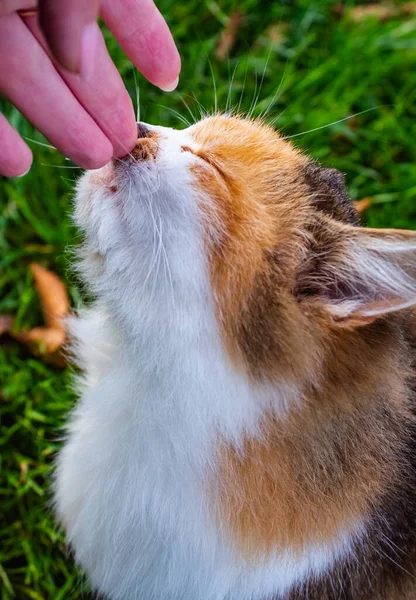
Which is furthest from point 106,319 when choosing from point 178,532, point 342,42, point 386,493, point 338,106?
point 342,42

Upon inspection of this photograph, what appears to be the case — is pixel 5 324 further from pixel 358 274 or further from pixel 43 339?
pixel 358 274

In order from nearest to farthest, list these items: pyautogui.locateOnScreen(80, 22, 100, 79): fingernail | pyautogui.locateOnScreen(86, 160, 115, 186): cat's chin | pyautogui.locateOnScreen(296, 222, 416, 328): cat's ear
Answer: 1. pyautogui.locateOnScreen(80, 22, 100, 79): fingernail
2. pyautogui.locateOnScreen(296, 222, 416, 328): cat's ear
3. pyautogui.locateOnScreen(86, 160, 115, 186): cat's chin

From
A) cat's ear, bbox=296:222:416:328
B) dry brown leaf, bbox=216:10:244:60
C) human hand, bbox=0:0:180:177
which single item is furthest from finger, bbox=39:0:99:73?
dry brown leaf, bbox=216:10:244:60

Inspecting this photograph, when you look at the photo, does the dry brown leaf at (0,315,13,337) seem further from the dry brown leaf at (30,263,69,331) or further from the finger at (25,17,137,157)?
the finger at (25,17,137,157)

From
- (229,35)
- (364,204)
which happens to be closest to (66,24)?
(364,204)

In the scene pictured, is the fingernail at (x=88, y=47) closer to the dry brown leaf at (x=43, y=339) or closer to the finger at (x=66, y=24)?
the finger at (x=66, y=24)

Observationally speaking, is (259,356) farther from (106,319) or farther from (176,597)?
(176,597)
